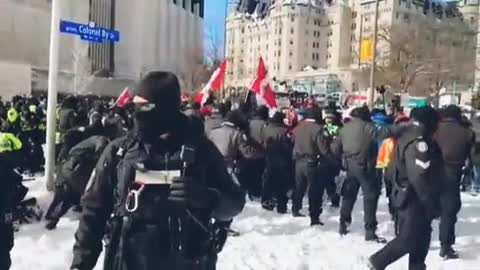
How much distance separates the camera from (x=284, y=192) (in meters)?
10.6

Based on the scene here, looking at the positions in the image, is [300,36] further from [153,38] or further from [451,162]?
[451,162]

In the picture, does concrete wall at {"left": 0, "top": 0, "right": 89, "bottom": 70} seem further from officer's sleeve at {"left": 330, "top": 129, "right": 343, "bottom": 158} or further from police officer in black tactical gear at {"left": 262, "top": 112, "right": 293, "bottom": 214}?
officer's sleeve at {"left": 330, "top": 129, "right": 343, "bottom": 158}

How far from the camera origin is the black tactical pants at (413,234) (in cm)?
584

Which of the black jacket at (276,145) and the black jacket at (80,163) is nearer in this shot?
the black jacket at (80,163)

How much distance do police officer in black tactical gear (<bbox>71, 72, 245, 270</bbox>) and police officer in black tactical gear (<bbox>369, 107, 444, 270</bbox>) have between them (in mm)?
3140

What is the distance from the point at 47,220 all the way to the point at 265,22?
124 metres

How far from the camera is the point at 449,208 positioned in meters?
7.46

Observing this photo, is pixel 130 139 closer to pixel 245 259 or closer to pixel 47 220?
pixel 245 259

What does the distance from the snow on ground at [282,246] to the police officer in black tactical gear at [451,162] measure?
0.30 meters

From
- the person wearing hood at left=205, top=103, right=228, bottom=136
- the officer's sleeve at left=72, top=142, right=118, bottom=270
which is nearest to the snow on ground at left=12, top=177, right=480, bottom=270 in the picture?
the person wearing hood at left=205, top=103, right=228, bottom=136

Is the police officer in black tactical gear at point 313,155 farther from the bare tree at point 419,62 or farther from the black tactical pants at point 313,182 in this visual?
the bare tree at point 419,62

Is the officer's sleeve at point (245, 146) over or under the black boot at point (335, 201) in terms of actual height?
over

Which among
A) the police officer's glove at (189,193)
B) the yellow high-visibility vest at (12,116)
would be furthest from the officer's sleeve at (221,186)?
the yellow high-visibility vest at (12,116)

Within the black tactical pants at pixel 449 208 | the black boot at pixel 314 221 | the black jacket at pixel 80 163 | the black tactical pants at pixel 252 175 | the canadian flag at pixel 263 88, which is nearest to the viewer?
the black tactical pants at pixel 449 208
